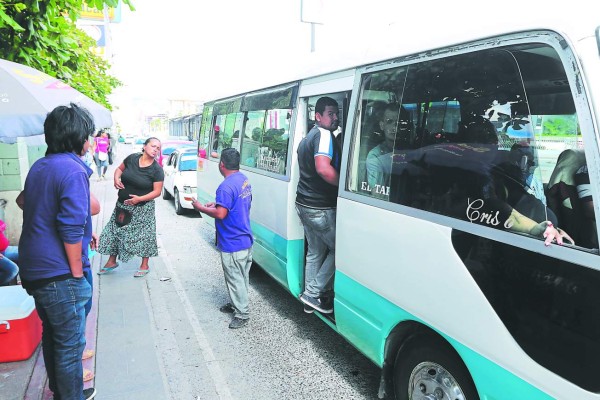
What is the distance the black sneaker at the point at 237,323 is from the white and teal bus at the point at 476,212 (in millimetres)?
1285

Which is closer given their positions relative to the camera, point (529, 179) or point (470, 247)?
point (529, 179)

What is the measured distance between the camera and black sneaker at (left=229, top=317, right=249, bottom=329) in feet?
15.0

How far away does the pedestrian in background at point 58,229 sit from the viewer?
2592 mm

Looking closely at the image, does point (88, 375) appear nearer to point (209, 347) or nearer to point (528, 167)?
point (209, 347)

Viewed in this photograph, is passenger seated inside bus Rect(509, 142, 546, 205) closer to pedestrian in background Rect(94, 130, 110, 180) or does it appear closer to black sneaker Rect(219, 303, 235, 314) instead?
black sneaker Rect(219, 303, 235, 314)

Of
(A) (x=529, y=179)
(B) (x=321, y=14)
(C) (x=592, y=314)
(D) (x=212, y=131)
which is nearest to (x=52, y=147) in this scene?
(A) (x=529, y=179)

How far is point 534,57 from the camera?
203cm

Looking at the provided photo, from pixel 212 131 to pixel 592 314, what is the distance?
6836 mm

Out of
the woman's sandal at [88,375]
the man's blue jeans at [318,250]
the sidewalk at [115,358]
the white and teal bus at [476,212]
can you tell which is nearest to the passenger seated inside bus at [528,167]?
the white and teal bus at [476,212]

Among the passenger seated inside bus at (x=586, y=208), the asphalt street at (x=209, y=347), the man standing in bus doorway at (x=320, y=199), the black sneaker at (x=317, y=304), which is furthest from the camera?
the black sneaker at (x=317, y=304)

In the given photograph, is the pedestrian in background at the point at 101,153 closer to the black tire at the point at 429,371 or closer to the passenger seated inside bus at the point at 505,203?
the black tire at the point at 429,371

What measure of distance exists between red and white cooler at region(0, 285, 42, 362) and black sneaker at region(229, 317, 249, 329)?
177cm

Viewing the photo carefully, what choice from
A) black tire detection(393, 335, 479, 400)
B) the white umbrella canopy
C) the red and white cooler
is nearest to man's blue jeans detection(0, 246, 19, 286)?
the red and white cooler

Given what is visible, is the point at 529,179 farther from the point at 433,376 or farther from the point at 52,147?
Result: the point at 52,147
